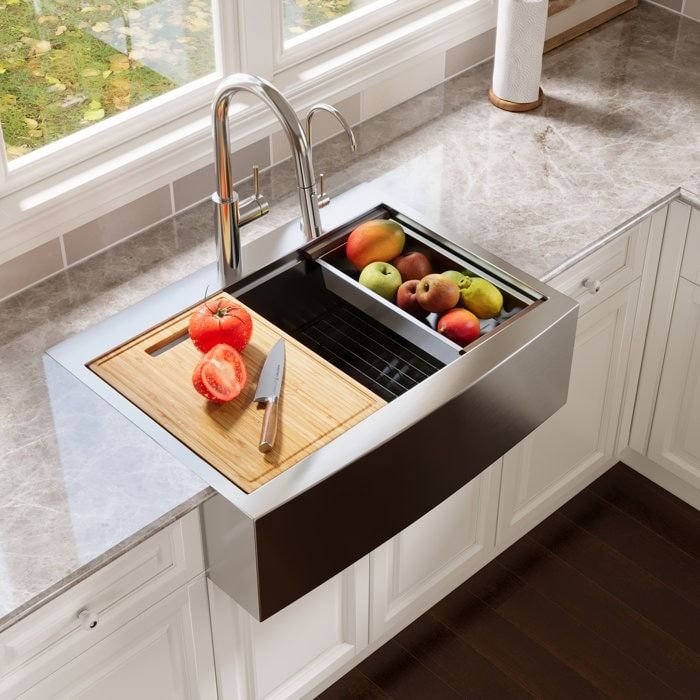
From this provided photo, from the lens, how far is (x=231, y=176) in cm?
189

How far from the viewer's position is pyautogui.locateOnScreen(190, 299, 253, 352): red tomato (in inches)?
73.8

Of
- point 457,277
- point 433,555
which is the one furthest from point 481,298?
point 433,555

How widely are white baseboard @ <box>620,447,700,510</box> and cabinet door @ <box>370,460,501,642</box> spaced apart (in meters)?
0.57

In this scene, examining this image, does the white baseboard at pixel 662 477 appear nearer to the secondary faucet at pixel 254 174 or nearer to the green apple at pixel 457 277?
the green apple at pixel 457 277

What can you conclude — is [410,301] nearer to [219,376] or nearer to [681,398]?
[219,376]

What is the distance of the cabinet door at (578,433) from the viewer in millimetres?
2432

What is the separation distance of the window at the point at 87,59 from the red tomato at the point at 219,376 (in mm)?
552

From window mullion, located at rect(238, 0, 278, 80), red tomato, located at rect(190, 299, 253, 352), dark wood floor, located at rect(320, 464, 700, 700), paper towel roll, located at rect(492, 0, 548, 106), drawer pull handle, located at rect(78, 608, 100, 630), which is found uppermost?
window mullion, located at rect(238, 0, 278, 80)

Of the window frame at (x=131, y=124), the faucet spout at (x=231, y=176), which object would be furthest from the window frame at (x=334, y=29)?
the faucet spout at (x=231, y=176)

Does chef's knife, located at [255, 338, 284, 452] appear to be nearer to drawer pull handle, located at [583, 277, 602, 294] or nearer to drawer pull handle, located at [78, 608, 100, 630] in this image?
drawer pull handle, located at [78, 608, 100, 630]

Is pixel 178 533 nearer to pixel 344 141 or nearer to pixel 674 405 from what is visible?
pixel 344 141

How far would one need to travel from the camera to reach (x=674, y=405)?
2.69 m

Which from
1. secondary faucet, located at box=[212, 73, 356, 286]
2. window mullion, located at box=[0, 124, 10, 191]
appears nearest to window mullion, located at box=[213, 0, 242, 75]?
secondary faucet, located at box=[212, 73, 356, 286]

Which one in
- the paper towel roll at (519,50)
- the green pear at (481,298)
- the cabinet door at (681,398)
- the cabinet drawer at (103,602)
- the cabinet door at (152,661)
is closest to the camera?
the cabinet drawer at (103,602)
